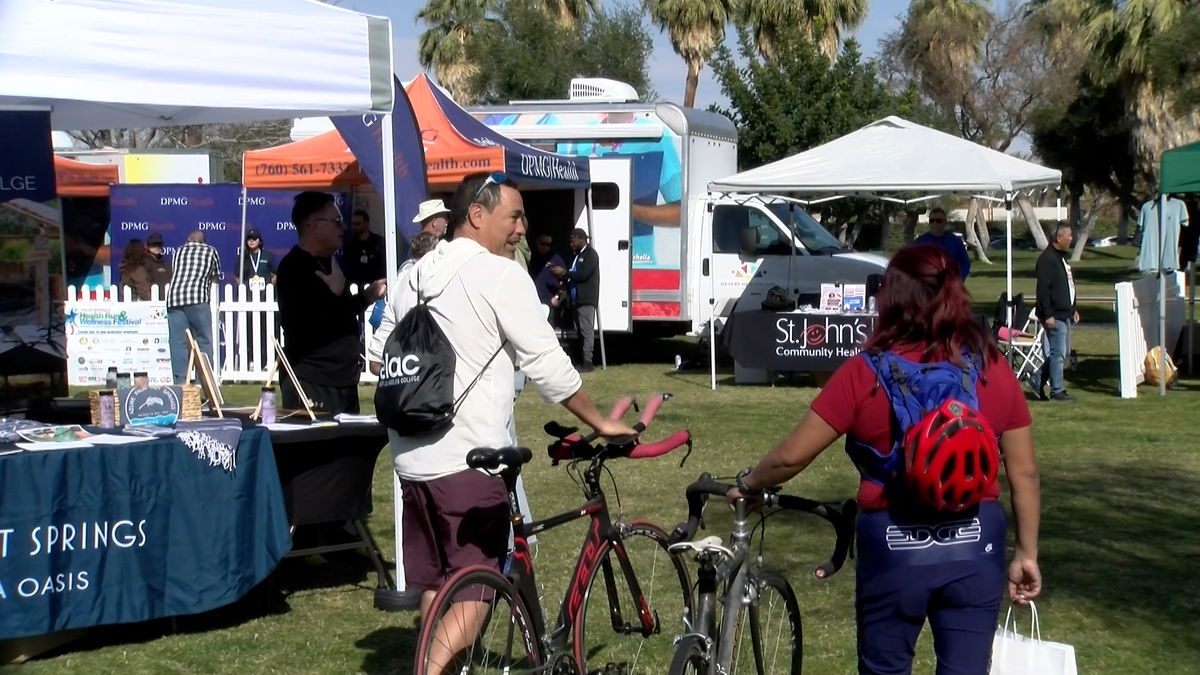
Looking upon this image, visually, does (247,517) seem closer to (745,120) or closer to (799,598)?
(799,598)

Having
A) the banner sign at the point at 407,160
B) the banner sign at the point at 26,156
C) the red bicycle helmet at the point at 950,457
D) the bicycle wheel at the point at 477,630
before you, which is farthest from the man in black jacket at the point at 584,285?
the red bicycle helmet at the point at 950,457

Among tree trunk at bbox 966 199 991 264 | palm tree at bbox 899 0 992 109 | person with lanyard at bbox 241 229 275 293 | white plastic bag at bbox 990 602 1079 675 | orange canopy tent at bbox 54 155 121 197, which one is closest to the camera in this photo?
white plastic bag at bbox 990 602 1079 675

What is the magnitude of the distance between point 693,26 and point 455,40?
6821mm

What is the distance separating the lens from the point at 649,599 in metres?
5.63

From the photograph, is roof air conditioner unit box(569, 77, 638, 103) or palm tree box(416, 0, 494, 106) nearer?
roof air conditioner unit box(569, 77, 638, 103)

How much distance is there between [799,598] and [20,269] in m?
4.51

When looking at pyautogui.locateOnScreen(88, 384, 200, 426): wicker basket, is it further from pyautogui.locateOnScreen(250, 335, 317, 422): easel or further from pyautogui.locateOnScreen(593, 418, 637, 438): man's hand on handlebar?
pyautogui.locateOnScreen(593, 418, 637, 438): man's hand on handlebar

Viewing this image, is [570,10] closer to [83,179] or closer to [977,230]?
[83,179]

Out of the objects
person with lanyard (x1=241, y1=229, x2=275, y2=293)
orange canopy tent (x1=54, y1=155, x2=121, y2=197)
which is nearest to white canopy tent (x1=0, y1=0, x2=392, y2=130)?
person with lanyard (x1=241, y1=229, x2=275, y2=293)

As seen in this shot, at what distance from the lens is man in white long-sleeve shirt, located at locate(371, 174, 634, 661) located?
430 cm

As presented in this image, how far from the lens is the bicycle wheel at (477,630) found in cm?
411

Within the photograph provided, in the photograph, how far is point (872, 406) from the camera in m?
3.59

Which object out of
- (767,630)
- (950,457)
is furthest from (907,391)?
(767,630)

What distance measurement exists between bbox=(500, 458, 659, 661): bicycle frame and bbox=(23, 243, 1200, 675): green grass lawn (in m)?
1.20
